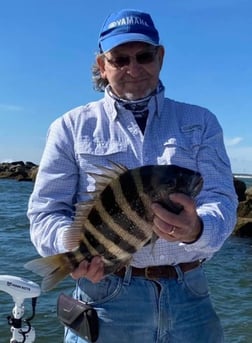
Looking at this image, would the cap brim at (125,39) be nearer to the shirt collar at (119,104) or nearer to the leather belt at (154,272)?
the shirt collar at (119,104)

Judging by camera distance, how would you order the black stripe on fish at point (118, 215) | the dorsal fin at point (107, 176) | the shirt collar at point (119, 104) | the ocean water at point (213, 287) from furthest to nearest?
1. the ocean water at point (213, 287)
2. the shirt collar at point (119, 104)
3. the dorsal fin at point (107, 176)
4. the black stripe on fish at point (118, 215)

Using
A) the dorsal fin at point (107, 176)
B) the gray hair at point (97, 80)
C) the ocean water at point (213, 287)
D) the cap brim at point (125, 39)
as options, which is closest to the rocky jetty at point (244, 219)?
the ocean water at point (213, 287)

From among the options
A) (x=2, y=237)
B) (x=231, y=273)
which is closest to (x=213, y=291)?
(x=231, y=273)

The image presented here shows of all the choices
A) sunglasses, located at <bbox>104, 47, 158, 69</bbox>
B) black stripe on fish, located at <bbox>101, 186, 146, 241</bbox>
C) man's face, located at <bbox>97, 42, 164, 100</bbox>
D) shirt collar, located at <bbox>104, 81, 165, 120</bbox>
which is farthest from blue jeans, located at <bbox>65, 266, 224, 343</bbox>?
sunglasses, located at <bbox>104, 47, 158, 69</bbox>

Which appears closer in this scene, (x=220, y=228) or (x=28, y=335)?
(x=220, y=228)

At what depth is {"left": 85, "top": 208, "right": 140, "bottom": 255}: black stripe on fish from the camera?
2.87 m

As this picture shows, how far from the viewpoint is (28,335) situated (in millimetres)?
4328

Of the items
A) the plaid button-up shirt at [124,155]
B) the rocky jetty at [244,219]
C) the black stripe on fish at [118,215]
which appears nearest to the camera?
the black stripe on fish at [118,215]

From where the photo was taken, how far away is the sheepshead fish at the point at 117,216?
9.01 ft

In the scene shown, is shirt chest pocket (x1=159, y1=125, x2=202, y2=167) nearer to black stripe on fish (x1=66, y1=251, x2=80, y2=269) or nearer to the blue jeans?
the blue jeans

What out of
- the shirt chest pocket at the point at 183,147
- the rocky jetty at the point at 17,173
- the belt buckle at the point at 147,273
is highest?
the rocky jetty at the point at 17,173

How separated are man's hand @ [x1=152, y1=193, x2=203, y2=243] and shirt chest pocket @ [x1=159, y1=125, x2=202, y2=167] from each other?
67 centimetres

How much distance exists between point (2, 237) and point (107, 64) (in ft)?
57.1

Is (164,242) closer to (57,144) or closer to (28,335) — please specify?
(57,144)
